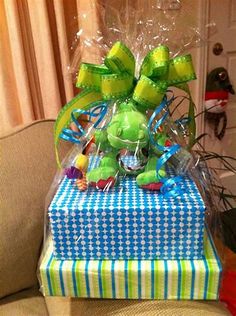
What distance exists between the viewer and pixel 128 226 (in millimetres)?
570

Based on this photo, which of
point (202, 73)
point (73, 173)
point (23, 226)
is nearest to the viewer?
point (73, 173)

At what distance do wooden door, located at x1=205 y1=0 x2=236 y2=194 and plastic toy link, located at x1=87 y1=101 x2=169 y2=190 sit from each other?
1.38 metres

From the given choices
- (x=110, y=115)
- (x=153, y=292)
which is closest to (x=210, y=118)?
(x=110, y=115)

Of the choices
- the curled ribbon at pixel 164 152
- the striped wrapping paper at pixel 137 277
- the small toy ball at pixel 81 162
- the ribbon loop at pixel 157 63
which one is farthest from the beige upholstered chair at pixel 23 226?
the ribbon loop at pixel 157 63

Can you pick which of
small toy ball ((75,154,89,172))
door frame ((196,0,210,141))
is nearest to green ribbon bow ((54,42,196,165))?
small toy ball ((75,154,89,172))

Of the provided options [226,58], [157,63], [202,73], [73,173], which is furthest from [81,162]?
[226,58]

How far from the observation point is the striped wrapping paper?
0.57m

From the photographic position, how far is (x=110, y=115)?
70 centimetres

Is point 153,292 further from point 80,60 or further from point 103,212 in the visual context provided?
point 80,60

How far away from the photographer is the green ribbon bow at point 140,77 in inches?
24.4

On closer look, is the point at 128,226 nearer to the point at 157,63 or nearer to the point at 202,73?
the point at 157,63

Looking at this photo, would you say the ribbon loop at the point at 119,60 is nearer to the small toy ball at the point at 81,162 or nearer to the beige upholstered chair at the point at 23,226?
the small toy ball at the point at 81,162

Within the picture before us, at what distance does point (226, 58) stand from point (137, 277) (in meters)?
1.73

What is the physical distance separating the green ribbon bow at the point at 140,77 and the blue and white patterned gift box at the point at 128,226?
8.0 inches
